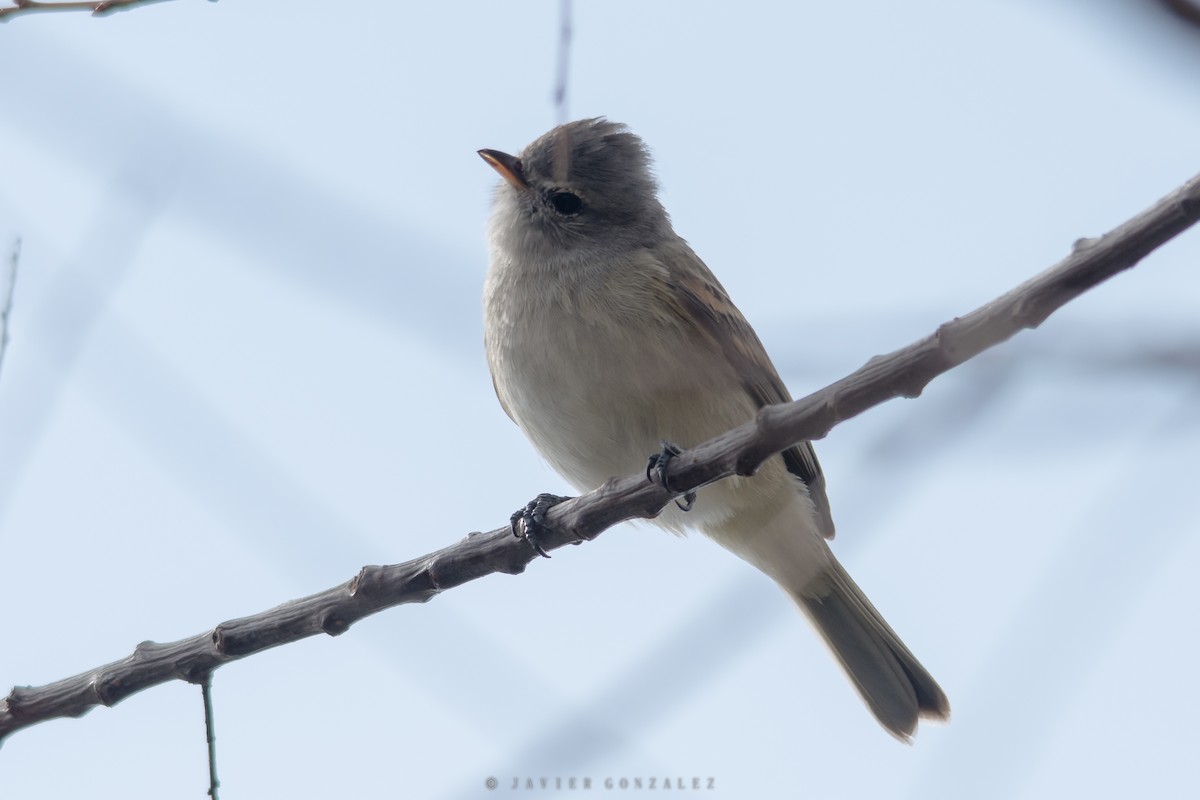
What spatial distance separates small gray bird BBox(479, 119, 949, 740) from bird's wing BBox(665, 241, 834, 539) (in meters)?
0.01

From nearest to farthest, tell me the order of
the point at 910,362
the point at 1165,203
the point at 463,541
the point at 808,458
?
1. the point at 1165,203
2. the point at 910,362
3. the point at 463,541
4. the point at 808,458

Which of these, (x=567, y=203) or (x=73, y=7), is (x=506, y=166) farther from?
(x=73, y=7)

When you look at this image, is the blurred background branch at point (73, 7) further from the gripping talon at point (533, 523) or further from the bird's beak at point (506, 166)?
the bird's beak at point (506, 166)

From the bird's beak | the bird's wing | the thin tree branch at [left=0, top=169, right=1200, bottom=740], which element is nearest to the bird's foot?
the thin tree branch at [left=0, top=169, right=1200, bottom=740]

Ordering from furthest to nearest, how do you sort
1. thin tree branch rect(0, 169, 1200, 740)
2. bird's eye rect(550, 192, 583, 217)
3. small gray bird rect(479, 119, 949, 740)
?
bird's eye rect(550, 192, 583, 217), small gray bird rect(479, 119, 949, 740), thin tree branch rect(0, 169, 1200, 740)

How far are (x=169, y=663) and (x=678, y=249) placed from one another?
399 centimetres

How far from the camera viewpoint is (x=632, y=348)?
20.1 ft

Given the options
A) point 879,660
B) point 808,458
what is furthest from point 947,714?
point 808,458

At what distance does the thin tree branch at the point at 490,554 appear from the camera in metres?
3.53

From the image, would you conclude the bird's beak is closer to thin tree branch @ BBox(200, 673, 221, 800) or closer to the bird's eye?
the bird's eye

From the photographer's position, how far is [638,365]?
6.10m

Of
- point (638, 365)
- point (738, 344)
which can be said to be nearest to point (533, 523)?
point (638, 365)

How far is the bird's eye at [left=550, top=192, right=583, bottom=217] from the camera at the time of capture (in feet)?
23.3

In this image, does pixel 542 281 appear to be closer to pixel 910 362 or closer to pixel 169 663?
pixel 169 663
